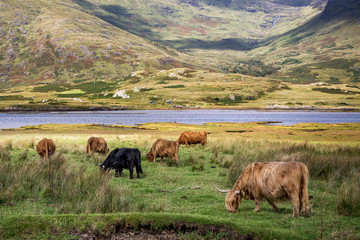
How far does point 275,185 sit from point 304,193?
79 cm

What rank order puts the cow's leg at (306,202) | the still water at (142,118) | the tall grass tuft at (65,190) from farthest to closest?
the still water at (142,118) → the tall grass tuft at (65,190) → the cow's leg at (306,202)

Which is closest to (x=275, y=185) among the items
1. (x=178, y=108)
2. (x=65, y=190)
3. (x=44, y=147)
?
(x=65, y=190)

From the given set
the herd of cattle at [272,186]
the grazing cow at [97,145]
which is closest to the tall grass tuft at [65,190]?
the herd of cattle at [272,186]

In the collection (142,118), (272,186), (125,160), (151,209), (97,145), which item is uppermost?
(272,186)

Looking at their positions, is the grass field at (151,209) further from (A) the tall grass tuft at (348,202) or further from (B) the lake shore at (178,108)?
(B) the lake shore at (178,108)

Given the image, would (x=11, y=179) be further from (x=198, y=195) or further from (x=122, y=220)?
(x=198, y=195)

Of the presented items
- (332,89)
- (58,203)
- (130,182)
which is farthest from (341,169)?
(332,89)

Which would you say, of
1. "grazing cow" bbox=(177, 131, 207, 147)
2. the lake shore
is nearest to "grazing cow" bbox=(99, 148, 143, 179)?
"grazing cow" bbox=(177, 131, 207, 147)

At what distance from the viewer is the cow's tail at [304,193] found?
27.6 feet

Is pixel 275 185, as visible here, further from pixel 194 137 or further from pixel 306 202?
pixel 194 137

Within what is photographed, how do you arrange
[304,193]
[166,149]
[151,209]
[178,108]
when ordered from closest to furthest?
[304,193], [151,209], [166,149], [178,108]

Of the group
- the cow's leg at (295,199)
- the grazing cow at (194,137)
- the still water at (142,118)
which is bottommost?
the still water at (142,118)

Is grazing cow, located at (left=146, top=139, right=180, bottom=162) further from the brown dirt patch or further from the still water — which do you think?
the still water

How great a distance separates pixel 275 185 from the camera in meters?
8.74
